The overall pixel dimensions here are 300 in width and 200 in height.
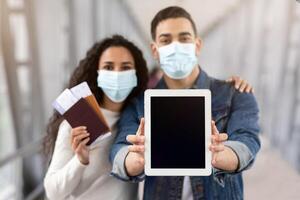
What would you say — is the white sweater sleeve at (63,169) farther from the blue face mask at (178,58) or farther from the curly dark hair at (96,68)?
the blue face mask at (178,58)

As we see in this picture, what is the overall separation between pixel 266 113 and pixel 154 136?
1.13ft

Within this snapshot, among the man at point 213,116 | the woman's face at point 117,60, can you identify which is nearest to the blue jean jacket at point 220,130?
the man at point 213,116

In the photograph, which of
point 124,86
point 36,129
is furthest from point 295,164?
point 36,129

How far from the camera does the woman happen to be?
4.23ft

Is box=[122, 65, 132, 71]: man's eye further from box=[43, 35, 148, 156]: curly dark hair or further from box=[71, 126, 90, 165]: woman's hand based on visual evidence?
box=[71, 126, 90, 165]: woman's hand

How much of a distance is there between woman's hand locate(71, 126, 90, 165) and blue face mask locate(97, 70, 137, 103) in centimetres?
13

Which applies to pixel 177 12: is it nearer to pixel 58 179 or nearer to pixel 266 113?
pixel 266 113

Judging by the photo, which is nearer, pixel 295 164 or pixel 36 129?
pixel 295 164

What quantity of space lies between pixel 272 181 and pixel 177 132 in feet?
1.13

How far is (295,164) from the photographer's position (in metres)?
1.33

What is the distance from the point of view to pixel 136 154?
121 centimetres

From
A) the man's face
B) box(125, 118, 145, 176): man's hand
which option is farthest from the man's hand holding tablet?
the man's face

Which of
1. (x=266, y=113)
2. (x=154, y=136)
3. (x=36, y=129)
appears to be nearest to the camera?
(x=154, y=136)

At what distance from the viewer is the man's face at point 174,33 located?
4.13 feet
